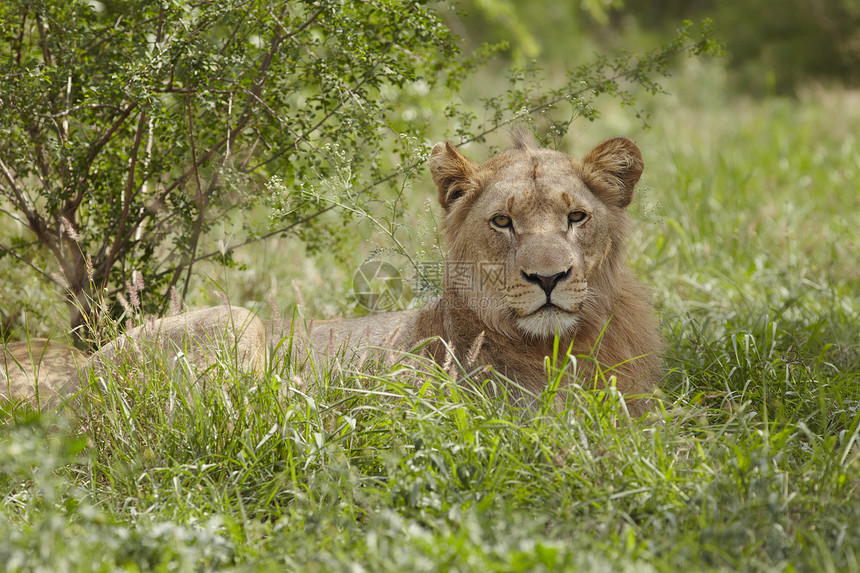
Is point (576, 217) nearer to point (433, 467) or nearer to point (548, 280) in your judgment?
point (548, 280)

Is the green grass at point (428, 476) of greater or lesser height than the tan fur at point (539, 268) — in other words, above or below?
below

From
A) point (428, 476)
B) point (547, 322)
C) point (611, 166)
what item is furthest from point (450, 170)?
point (428, 476)

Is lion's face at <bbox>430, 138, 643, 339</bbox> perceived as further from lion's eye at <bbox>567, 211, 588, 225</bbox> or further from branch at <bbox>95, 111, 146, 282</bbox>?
branch at <bbox>95, 111, 146, 282</bbox>

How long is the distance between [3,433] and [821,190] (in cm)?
895

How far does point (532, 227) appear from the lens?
3.89 m

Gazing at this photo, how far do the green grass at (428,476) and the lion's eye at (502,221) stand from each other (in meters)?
0.83

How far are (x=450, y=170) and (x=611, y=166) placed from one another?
0.83 metres

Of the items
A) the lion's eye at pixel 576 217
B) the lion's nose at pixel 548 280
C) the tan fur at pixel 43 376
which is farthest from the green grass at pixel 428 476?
the lion's eye at pixel 576 217

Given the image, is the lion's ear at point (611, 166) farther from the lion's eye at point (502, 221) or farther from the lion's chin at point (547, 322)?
the lion's chin at point (547, 322)

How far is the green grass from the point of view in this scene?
105 inches

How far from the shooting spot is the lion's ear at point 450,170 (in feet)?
13.8

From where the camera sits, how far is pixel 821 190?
9.55m

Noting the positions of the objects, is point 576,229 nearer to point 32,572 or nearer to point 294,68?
point 294,68

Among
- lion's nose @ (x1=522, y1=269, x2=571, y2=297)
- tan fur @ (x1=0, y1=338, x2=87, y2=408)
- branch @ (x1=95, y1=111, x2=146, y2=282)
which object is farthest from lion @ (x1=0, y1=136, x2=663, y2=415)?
branch @ (x1=95, y1=111, x2=146, y2=282)
